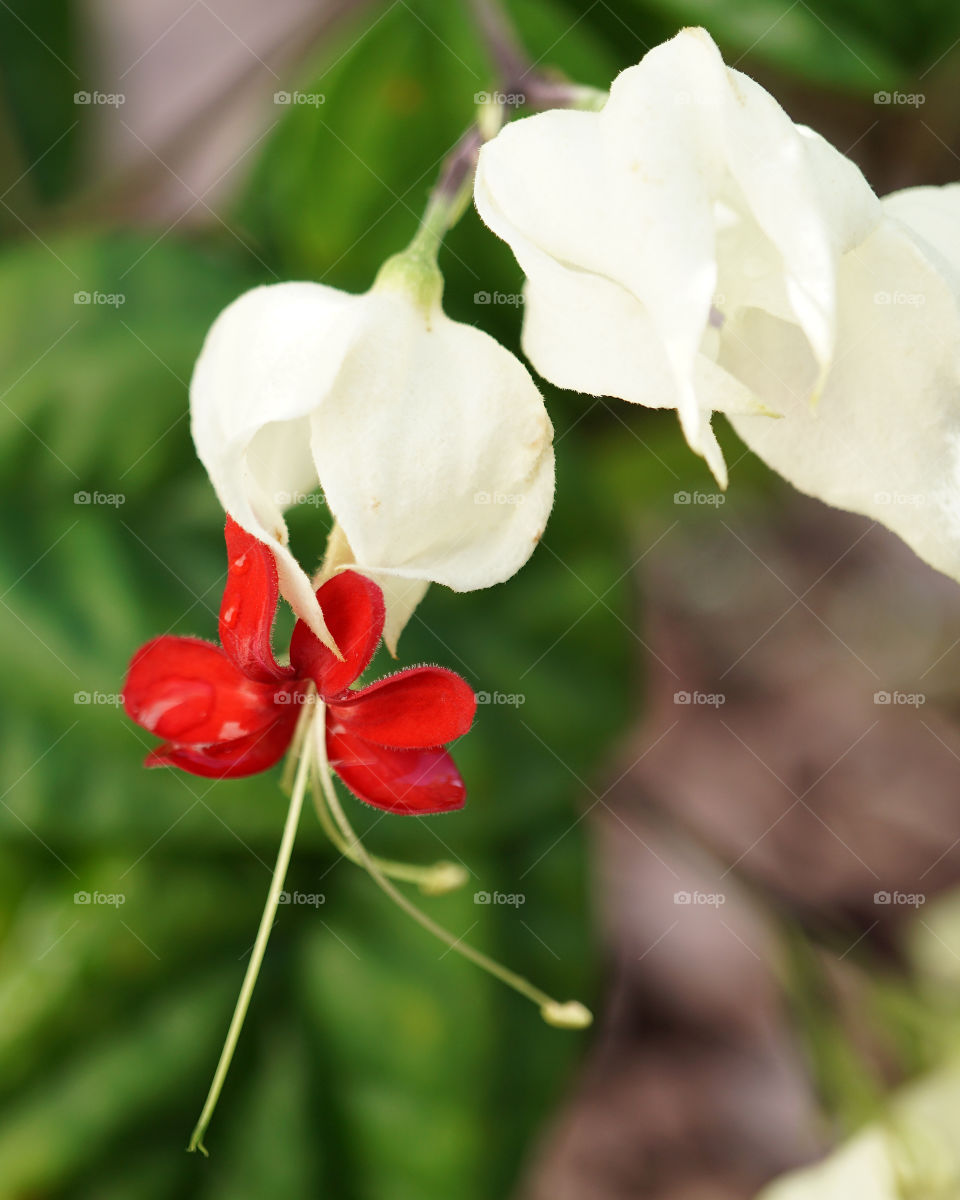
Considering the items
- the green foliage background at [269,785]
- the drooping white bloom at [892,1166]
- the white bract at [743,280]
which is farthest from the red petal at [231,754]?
the drooping white bloom at [892,1166]

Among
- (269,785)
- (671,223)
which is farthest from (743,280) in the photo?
(269,785)

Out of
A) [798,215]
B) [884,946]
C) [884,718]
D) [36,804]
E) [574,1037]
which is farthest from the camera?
[884,718]

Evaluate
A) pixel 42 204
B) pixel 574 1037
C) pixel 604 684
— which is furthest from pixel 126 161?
pixel 574 1037

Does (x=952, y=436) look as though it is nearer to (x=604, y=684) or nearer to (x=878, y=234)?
(x=878, y=234)

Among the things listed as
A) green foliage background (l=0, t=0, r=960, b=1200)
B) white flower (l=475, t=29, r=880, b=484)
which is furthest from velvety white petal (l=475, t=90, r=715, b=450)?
green foliage background (l=0, t=0, r=960, b=1200)

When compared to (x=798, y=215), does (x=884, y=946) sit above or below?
below

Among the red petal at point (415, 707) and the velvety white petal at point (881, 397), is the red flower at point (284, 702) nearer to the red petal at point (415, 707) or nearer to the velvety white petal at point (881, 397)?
the red petal at point (415, 707)

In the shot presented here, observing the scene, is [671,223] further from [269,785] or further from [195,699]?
[269,785]
